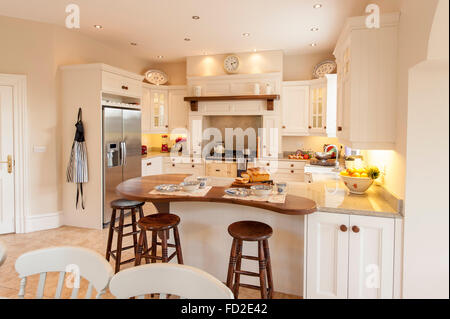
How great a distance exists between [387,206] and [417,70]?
36.2 inches

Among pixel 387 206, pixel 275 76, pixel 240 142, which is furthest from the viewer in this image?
pixel 240 142

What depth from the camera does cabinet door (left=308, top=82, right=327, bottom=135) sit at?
4836 millimetres

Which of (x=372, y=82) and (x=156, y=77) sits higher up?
(x=156, y=77)

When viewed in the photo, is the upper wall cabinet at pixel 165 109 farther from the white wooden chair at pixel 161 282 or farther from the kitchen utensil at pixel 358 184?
the white wooden chair at pixel 161 282

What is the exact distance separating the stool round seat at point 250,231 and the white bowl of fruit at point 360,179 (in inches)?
33.4

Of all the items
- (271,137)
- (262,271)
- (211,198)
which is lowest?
(262,271)

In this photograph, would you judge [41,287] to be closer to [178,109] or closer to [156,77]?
[178,109]

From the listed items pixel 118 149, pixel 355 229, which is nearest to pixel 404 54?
pixel 355 229

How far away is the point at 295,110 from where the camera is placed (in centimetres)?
507

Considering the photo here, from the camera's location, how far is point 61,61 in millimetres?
3998

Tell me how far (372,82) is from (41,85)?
4008 mm

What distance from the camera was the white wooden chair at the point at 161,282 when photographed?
3.44 feet
